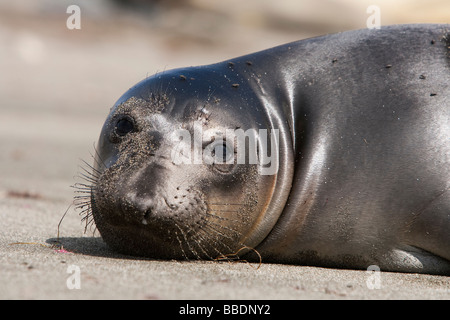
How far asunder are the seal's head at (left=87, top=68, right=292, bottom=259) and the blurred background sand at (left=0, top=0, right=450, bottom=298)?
93 centimetres

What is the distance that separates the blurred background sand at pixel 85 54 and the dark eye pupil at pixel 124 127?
927mm

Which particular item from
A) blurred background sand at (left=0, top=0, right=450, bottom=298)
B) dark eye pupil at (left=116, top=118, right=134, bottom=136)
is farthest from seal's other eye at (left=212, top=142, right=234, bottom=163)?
blurred background sand at (left=0, top=0, right=450, bottom=298)

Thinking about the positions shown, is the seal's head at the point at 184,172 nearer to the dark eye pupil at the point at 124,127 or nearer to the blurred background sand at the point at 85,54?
the dark eye pupil at the point at 124,127

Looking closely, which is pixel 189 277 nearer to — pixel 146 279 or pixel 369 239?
pixel 146 279

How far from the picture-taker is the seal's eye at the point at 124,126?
12.1 ft

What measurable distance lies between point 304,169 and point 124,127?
1048mm

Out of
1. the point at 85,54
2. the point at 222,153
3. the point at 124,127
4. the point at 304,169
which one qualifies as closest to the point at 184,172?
the point at 222,153

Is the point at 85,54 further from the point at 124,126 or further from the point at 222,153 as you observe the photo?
the point at 222,153

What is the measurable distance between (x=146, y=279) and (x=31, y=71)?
16.1 metres

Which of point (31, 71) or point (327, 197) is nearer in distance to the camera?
point (327, 197)

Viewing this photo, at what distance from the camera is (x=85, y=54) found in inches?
826

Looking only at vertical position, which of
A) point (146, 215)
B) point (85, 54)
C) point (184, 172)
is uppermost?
point (85, 54)
